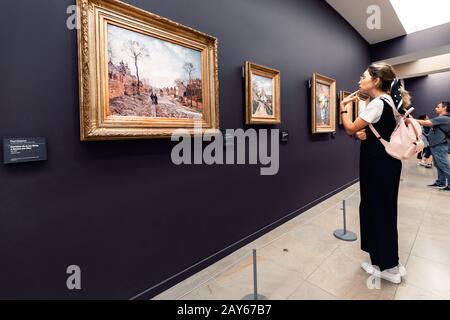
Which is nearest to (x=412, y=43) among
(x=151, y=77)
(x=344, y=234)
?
(x=344, y=234)

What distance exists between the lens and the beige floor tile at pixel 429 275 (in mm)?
1939

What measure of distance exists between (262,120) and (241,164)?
606 mm

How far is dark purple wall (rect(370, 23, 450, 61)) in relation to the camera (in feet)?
16.5

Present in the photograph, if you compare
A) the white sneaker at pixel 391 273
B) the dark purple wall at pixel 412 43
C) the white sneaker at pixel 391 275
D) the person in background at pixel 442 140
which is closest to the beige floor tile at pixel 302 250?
the white sneaker at pixel 391 273

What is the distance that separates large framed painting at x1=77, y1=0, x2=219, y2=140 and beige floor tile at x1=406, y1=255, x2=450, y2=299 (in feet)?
7.57

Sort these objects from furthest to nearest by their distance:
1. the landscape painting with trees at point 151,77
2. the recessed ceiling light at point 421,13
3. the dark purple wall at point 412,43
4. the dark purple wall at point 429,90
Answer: the dark purple wall at point 429,90 → the dark purple wall at point 412,43 → the recessed ceiling light at point 421,13 → the landscape painting with trees at point 151,77

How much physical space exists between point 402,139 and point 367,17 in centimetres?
438

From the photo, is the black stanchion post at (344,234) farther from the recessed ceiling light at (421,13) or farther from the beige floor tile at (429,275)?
the recessed ceiling light at (421,13)

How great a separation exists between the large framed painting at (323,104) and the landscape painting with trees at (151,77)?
236cm

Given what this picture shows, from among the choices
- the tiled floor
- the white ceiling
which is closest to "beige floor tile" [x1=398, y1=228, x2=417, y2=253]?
the tiled floor

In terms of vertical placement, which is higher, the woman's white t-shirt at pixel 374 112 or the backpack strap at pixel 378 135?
the woman's white t-shirt at pixel 374 112

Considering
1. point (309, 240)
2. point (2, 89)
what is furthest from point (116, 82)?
point (309, 240)

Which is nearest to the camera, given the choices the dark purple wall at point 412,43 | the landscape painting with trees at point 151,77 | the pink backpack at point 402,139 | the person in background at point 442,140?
the landscape painting with trees at point 151,77
